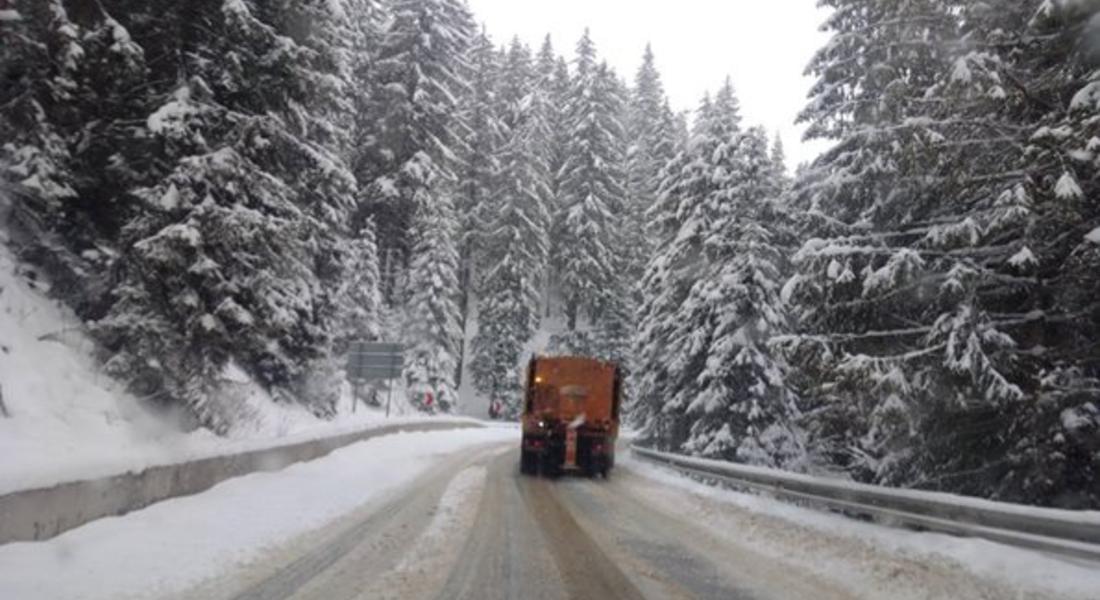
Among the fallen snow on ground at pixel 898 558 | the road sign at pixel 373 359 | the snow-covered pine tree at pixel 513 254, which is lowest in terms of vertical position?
the fallen snow on ground at pixel 898 558

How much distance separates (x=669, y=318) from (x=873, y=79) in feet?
44.6

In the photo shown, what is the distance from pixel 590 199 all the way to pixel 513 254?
6.33 metres

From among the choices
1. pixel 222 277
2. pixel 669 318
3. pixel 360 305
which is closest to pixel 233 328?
pixel 222 277

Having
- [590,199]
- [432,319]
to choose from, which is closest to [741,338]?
[432,319]

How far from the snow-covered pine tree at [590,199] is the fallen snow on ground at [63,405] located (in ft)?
125

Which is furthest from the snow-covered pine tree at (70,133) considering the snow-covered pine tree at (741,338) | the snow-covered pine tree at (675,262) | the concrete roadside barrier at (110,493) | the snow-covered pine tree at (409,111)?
the snow-covered pine tree at (409,111)

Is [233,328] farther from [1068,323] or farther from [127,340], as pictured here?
[1068,323]

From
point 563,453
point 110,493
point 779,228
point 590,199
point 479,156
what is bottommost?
point 110,493

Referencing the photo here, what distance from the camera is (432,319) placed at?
45562 millimetres

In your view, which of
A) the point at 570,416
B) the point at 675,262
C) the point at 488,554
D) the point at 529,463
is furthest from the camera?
the point at 675,262

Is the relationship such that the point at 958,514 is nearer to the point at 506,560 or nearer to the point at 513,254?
the point at 506,560

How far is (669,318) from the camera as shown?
28.9m

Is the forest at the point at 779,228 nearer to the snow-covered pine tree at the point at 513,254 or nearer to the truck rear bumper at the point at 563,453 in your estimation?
the truck rear bumper at the point at 563,453

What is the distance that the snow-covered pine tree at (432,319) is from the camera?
1793 inches
